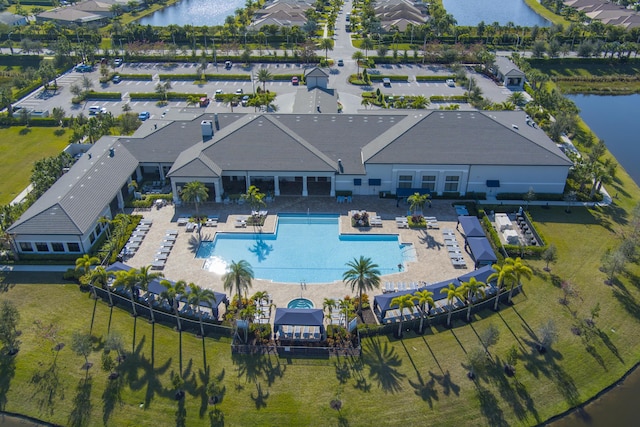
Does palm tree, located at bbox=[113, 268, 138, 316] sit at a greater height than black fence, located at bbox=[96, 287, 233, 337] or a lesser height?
greater

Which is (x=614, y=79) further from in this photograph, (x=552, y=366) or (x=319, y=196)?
(x=552, y=366)

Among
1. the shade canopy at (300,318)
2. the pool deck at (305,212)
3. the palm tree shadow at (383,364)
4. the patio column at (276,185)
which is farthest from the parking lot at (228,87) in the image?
the palm tree shadow at (383,364)

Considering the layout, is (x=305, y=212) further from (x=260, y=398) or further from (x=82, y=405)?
(x=82, y=405)

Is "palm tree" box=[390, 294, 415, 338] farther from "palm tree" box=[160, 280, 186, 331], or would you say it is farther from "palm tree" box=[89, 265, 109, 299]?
"palm tree" box=[89, 265, 109, 299]

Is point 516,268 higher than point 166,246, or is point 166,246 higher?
point 516,268

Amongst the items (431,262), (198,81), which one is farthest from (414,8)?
(431,262)

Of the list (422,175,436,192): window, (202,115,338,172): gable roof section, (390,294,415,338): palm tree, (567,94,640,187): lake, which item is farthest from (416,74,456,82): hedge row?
(390,294,415,338): palm tree
